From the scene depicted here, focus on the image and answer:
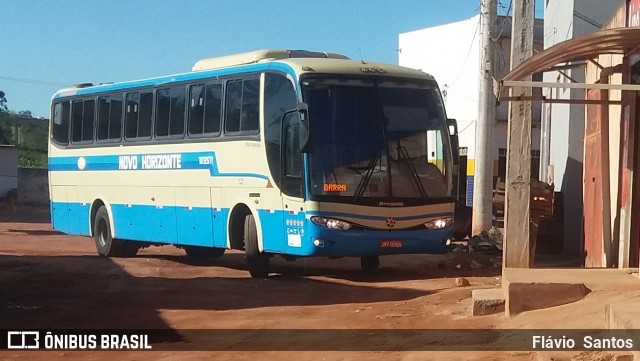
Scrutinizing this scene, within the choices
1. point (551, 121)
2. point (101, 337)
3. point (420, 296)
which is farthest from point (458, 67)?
point (101, 337)

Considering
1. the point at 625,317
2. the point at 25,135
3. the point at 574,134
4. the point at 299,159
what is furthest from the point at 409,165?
the point at 25,135

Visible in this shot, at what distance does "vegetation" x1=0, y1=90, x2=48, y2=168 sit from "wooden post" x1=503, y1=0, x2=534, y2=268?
5403 centimetres

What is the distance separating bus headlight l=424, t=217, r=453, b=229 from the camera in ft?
53.1

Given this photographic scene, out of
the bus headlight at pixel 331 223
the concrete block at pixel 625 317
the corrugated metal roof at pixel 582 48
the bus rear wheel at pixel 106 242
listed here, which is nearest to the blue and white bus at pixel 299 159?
the bus headlight at pixel 331 223

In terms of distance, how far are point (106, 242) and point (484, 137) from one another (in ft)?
29.4

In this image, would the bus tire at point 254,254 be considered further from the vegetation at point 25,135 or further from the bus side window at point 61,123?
the vegetation at point 25,135

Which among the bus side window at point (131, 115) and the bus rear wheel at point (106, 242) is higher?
the bus side window at point (131, 115)

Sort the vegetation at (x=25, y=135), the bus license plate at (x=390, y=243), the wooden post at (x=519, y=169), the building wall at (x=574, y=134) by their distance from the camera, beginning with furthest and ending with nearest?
1. the vegetation at (x=25, y=135)
2. the building wall at (x=574, y=134)
3. the bus license plate at (x=390, y=243)
4. the wooden post at (x=519, y=169)

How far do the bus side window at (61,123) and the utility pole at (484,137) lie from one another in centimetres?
950

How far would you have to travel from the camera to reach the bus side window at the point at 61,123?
74.8 ft

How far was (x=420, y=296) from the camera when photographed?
1350cm

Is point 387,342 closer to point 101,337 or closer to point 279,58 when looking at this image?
point 101,337

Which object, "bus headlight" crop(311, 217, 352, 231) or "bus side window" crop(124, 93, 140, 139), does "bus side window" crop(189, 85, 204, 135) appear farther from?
"bus headlight" crop(311, 217, 352, 231)

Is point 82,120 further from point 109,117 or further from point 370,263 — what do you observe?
point 370,263
